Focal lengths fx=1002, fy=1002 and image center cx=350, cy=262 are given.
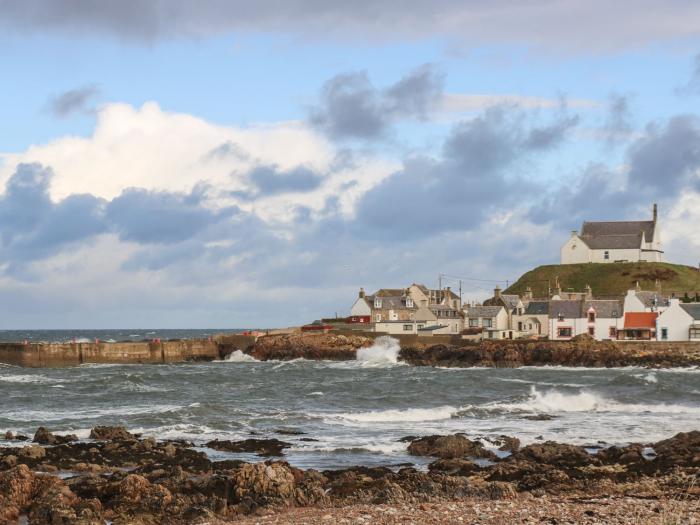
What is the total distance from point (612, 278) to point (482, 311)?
23.8 meters

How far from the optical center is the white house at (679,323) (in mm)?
75312

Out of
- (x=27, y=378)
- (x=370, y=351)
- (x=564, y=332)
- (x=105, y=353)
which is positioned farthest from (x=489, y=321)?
(x=27, y=378)

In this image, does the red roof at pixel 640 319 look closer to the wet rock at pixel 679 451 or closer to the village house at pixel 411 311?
the village house at pixel 411 311

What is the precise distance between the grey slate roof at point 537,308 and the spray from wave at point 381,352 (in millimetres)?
11977

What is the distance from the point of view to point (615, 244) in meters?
110

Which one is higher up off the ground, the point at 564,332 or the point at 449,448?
the point at 564,332

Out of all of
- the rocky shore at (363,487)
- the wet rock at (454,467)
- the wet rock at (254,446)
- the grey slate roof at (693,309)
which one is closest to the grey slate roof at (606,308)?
the grey slate roof at (693,309)

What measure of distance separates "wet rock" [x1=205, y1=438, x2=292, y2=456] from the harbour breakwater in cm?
4479

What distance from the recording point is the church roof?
109625mm

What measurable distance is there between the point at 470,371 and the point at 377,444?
3832 cm

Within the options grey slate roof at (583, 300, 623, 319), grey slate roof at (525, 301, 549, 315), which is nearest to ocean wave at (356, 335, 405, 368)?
grey slate roof at (525, 301, 549, 315)

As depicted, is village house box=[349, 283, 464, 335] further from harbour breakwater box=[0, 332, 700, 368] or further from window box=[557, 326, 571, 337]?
window box=[557, 326, 571, 337]

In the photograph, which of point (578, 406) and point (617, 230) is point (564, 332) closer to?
point (617, 230)

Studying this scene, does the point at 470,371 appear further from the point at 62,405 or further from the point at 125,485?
the point at 125,485
